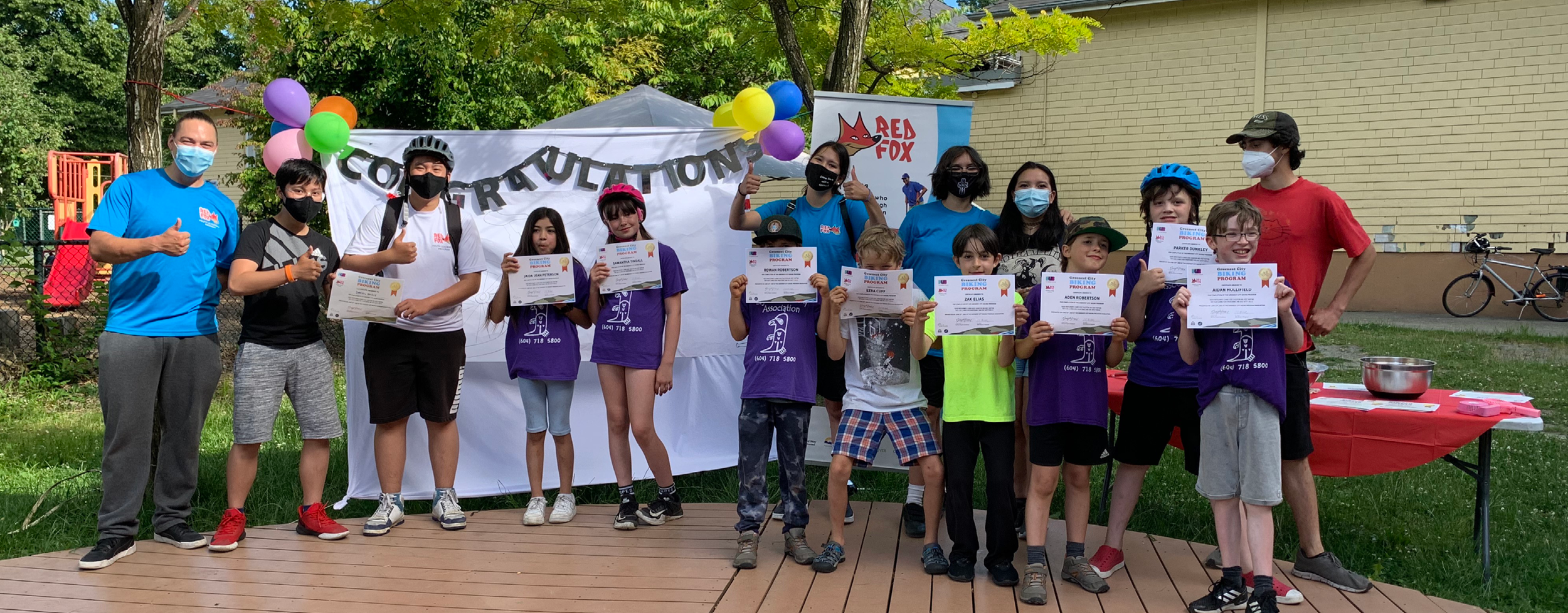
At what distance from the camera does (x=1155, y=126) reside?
1520 cm

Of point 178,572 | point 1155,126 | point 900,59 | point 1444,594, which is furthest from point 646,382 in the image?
point 1155,126

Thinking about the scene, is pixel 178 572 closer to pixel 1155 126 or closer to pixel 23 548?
pixel 23 548

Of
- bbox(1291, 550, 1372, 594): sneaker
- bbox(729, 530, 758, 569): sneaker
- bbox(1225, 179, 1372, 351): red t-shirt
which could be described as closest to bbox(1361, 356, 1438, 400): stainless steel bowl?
bbox(1225, 179, 1372, 351): red t-shirt

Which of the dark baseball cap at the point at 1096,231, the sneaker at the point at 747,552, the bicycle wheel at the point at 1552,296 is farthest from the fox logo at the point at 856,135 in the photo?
the bicycle wheel at the point at 1552,296

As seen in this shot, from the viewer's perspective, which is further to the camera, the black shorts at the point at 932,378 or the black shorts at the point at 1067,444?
the black shorts at the point at 932,378

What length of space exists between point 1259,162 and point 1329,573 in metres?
1.69

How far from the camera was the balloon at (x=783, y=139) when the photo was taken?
17.6ft

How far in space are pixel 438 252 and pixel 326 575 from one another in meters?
1.53

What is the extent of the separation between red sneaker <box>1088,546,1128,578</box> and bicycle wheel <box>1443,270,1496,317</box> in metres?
11.8

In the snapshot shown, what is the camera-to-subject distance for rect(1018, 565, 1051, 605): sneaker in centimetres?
376

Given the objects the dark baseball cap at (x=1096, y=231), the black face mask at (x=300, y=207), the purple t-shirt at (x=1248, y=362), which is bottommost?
the purple t-shirt at (x=1248, y=362)

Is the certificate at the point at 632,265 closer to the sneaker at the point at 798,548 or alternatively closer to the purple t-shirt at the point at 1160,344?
the sneaker at the point at 798,548

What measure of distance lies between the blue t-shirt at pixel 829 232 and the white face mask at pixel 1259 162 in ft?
5.67

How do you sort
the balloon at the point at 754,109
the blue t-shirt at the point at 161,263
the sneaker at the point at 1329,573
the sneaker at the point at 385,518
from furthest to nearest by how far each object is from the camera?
the balloon at the point at 754,109 < the sneaker at the point at 385,518 < the blue t-shirt at the point at 161,263 < the sneaker at the point at 1329,573
